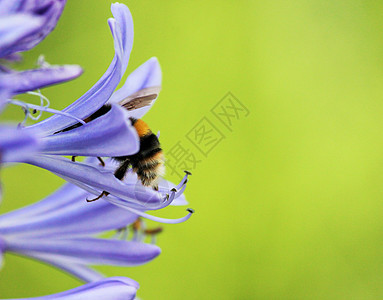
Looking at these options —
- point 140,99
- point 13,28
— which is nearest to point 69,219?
point 140,99

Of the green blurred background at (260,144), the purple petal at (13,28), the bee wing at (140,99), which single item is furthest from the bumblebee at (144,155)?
the green blurred background at (260,144)

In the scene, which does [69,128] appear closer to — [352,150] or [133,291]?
[133,291]

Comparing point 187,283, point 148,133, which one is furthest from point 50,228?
point 187,283

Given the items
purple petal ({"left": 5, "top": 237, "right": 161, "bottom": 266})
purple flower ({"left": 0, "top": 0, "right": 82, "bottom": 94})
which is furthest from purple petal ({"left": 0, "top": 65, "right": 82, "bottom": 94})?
purple petal ({"left": 5, "top": 237, "right": 161, "bottom": 266})

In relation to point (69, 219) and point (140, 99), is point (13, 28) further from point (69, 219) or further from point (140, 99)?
point (69, 219)

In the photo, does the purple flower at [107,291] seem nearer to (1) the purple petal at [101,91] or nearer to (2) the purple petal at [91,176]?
(2) the purple petal at [91,176]

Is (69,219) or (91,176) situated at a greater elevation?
(91,176)

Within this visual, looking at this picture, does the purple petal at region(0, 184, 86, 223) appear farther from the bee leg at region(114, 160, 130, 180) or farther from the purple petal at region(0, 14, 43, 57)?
the purple petal at region(0, 14, 43, 57)
